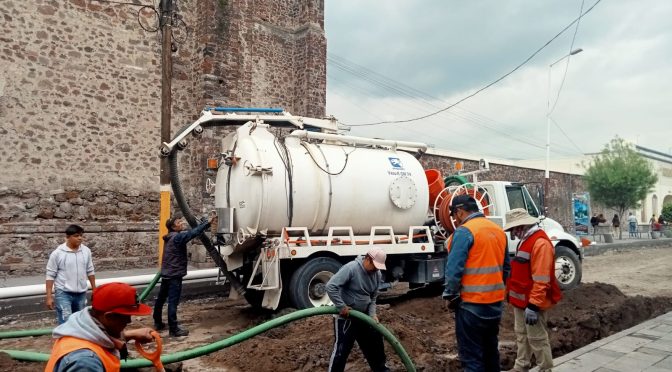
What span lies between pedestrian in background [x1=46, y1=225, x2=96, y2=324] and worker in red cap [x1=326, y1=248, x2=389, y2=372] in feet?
10.8

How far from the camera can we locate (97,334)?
7.29 feet

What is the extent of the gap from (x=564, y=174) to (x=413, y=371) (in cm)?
2936

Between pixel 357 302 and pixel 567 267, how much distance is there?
23.5 feet

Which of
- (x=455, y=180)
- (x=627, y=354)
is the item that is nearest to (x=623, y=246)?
(x=455, y=180)

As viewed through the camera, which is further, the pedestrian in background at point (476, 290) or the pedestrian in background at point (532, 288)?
the pedestrian in background at point (532, 288)

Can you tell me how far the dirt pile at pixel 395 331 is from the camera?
5.75 m

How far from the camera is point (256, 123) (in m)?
8.47

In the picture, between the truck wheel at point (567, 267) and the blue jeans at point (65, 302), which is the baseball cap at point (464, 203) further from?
the truck wheel at point (567, 267)

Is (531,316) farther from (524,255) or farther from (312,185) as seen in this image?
(312,185)

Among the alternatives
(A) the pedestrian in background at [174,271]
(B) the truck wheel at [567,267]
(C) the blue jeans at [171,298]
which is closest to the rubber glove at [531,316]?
(A) the pedestrian in background at [174,271]

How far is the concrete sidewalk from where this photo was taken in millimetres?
5379

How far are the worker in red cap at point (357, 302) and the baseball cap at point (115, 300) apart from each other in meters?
2.59

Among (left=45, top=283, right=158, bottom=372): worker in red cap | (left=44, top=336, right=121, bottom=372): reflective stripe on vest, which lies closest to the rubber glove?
(left=45, top=283, right=158, bottom=372): worker in red cap

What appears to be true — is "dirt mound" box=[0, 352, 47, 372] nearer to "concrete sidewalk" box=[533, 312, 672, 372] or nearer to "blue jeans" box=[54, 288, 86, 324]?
"blue jeans" box=[54, 288, 86, 324]
